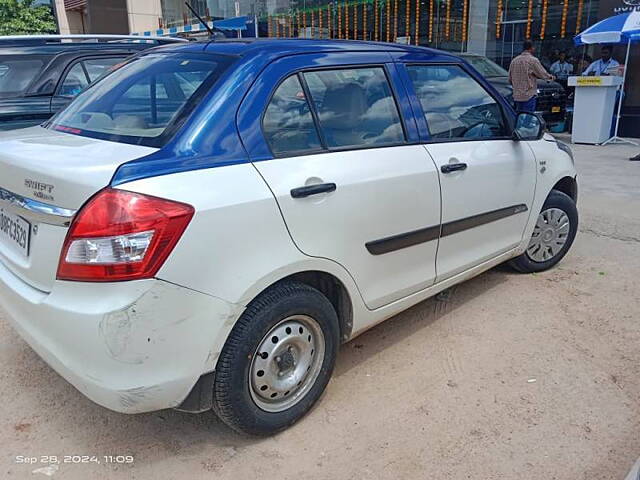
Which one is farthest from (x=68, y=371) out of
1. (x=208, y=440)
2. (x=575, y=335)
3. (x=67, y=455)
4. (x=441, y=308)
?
(x=575, y=335)

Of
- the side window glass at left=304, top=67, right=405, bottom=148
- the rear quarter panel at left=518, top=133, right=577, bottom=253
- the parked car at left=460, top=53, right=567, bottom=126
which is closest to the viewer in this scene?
the side window glass at left=304, top=67, right=405, bottom=148

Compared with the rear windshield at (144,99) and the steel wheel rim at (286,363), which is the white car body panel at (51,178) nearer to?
the rear windshield at (144,99)

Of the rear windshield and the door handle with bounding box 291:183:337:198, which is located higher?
the rear windshield

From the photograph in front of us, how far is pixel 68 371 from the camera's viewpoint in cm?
212

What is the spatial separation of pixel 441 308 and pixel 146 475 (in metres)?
2.24

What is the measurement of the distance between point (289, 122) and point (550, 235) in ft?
8.73

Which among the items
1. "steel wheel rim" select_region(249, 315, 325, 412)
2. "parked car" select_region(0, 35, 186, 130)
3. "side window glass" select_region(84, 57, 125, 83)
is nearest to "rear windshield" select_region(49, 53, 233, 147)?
"steel wheel rim" select_region(249, 315, 325, 412)

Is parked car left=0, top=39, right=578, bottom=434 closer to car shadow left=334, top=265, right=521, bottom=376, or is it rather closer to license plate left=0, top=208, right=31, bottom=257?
license plate left=0, top=208, right=31, bottom=257

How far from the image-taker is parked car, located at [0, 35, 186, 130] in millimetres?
5262

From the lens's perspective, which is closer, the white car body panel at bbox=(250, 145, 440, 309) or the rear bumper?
the rear bumper

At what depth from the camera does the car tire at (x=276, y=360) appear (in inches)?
88.1

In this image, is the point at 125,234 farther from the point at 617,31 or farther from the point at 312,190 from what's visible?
the point at 617,31

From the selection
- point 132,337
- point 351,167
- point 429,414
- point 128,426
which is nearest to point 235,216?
point 132,337

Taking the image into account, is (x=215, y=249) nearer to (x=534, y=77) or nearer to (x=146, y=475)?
(x=146, y=475)
